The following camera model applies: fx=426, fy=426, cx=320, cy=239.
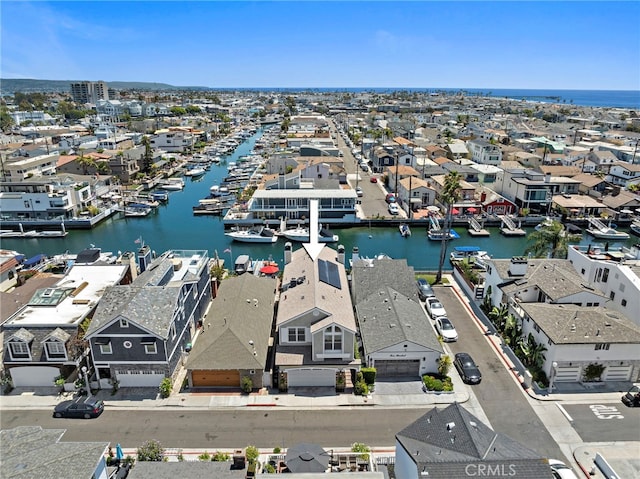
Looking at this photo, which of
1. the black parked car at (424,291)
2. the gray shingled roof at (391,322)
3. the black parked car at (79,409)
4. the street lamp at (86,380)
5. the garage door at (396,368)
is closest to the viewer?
the black parked car at (79,409)

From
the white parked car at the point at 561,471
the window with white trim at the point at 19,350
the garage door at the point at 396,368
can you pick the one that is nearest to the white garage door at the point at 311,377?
the garage door at the point at 396,368

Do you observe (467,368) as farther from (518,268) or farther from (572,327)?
(518,268)

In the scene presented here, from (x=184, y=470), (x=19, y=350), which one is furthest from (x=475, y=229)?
(x=19, y=350)

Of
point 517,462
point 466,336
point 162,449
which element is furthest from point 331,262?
point 517,462

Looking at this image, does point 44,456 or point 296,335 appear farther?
point 296,335

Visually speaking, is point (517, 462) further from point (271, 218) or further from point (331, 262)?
point (271, 218)

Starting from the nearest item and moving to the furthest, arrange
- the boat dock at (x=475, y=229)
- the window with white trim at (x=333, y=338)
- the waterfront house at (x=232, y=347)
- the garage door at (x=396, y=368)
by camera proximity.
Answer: the waterfront house at (x=232, y=347)
the window with white trim at (x=333, y=338)
the garage door at (x=396, y=368)
the boat dock at (x=475, y=229)

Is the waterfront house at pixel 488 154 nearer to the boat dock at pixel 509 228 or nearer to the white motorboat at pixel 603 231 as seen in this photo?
the boat dock at pixel 509 228
